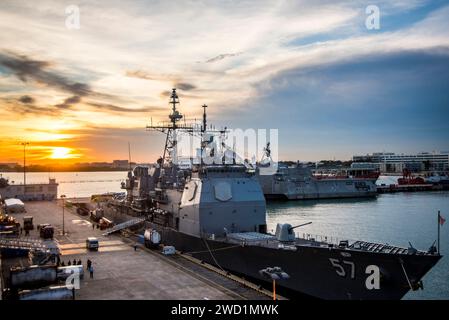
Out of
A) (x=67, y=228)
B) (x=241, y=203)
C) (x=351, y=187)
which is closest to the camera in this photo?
(x=241, y=203)

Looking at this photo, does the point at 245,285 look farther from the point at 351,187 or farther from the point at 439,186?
the point at 439,186

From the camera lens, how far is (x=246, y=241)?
23578mm

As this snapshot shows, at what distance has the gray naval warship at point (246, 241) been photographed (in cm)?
Result: 1802

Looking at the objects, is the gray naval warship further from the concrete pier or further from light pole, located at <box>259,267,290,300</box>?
the concrete pier

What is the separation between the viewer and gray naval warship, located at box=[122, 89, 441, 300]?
18022 mm

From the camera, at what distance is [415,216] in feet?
189

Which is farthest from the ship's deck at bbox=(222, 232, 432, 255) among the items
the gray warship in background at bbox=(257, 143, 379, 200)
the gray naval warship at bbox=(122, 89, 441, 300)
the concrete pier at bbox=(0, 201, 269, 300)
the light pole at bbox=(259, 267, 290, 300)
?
the gray warship in background at bbox=(257, 143, 379, 200)

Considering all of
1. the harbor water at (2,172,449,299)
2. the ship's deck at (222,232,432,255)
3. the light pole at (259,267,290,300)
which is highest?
the ship's deck at (222,232,432,255)

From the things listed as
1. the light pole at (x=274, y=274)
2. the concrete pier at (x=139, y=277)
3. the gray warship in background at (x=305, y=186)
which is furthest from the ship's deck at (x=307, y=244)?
the gray warship in background at (x=305, y=186)

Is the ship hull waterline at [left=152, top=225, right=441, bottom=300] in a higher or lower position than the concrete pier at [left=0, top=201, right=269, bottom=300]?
higher
